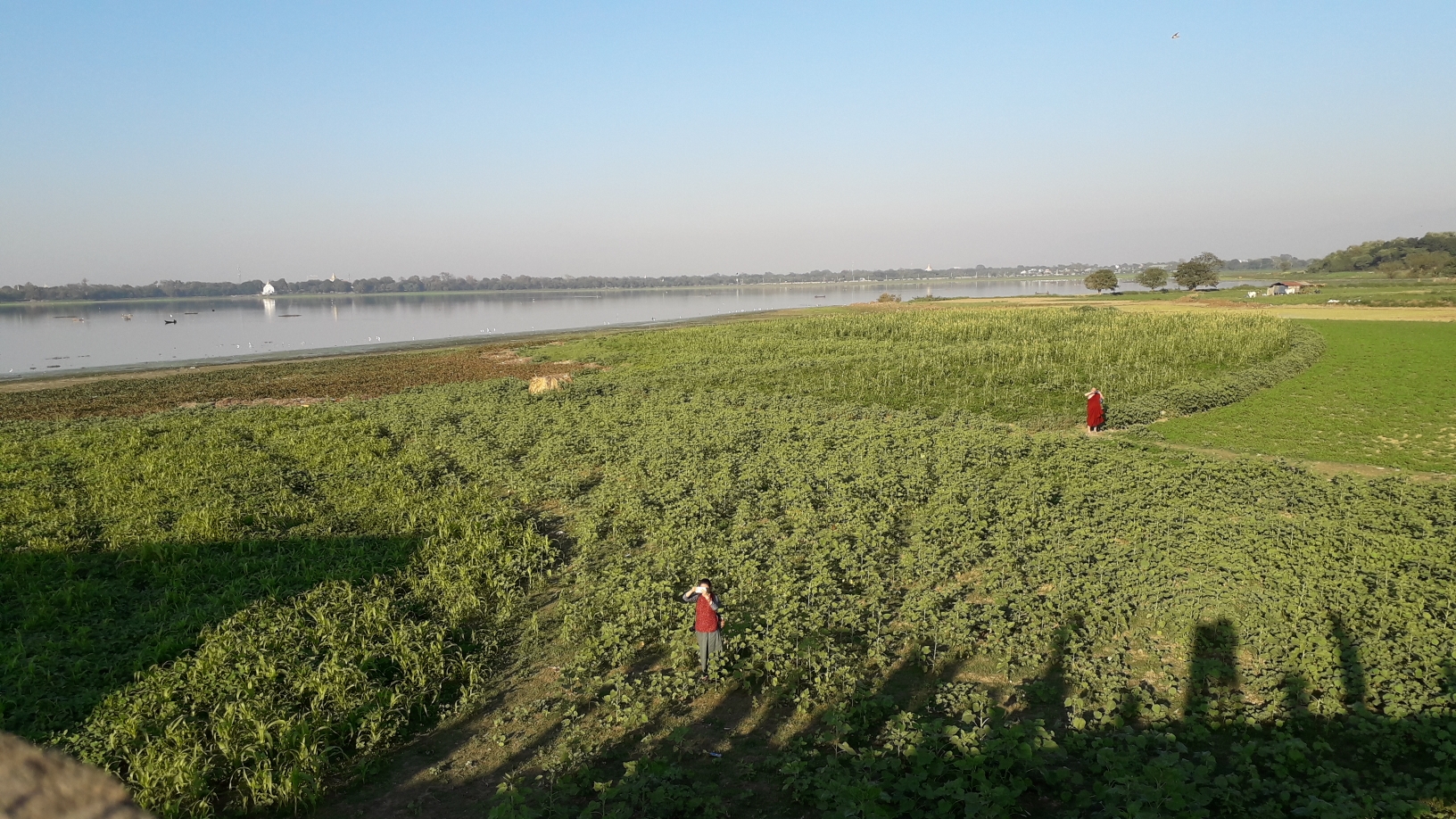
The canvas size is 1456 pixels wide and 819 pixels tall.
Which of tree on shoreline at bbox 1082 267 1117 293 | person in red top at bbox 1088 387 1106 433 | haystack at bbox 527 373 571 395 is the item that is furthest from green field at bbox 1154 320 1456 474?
tree on shoreline at bbox 1082 267 1117 293

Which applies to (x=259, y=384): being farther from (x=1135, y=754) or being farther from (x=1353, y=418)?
(x=1353, y=418)

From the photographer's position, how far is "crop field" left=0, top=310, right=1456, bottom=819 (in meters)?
6.33

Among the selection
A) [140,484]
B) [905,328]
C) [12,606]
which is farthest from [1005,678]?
[905,328]

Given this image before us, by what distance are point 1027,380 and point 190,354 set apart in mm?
56170

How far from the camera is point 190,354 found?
174 feet

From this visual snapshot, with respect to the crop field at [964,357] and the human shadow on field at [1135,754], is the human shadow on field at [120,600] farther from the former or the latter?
the crop field at [964,357]

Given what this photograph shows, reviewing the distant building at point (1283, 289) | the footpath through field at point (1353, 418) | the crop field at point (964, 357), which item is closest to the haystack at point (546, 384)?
the crop field at point (964, 357)

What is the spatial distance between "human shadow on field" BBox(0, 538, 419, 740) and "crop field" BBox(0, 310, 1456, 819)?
0.16ft

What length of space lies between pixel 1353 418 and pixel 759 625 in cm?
1922

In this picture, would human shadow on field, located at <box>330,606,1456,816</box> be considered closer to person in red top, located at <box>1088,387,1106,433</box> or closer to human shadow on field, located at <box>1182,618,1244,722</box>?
human shadow on field, located at <box>1182,618,1244,722</box>

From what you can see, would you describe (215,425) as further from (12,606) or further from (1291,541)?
(1291,541)

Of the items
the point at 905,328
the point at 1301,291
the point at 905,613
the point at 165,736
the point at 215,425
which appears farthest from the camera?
the point at 1301,291

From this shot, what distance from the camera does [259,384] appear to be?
3447 centimetres

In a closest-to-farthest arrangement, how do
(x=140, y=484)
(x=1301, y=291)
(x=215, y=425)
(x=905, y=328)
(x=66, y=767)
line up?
(x=66, y=767) → (x=140, y=484) → (x=215, y=425) → (x=905, y=328) → (x=1301, y=291)
